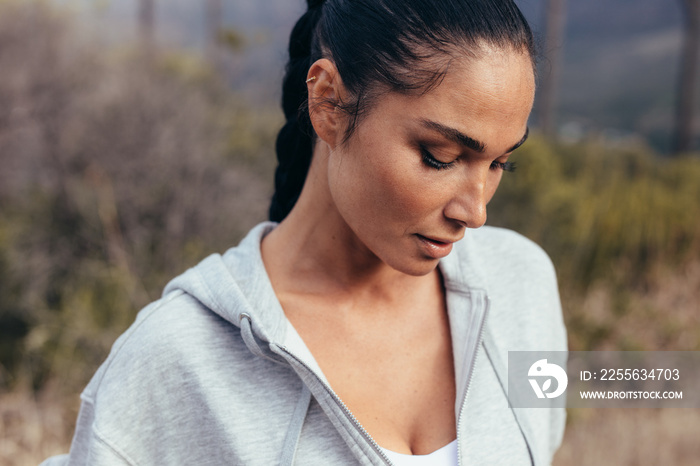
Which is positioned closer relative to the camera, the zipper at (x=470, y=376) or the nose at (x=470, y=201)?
the nose at (x=470, y=201)

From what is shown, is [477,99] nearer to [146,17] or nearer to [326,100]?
[326,100]

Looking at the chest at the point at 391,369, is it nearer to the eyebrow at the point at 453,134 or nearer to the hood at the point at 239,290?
the hood at the point at 239,290

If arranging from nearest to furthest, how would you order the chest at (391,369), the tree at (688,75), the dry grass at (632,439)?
the chest at (391,369)
the dry grass at (632,439)
the tree at (688,75)

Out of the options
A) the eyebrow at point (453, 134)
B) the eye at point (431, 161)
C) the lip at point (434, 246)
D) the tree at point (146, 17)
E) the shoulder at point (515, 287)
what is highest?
the tree at point (146, 17)

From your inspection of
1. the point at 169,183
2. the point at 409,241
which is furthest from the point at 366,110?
the point at 169,183

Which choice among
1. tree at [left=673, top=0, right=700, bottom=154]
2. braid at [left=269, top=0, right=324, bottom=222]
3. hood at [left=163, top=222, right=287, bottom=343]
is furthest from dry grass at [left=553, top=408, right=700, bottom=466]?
tree at [left=673, top=0, right=700, bottom=154]

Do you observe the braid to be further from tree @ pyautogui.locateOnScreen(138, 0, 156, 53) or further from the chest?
tree @ pyautogui.locateOnScreen(138, 0, 156, 53)

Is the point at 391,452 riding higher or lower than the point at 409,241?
lower

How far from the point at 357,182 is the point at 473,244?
1.96 ft

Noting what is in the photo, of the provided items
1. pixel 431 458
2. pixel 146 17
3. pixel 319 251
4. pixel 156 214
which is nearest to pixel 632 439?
pixel 431 458

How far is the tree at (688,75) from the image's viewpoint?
27.6 feet

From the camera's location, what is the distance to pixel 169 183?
16.7ft

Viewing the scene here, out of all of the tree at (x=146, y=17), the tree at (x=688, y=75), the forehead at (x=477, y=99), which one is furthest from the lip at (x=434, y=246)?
the tree at (x=146, y=17)

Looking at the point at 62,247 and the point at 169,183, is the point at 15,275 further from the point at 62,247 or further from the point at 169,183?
the point at 169,183
